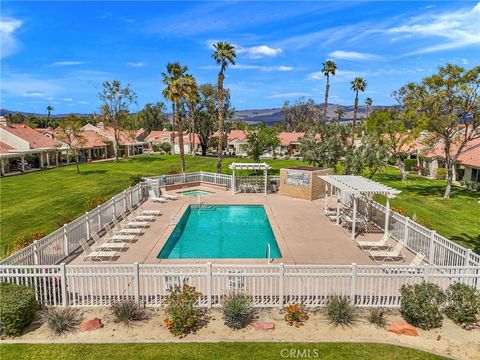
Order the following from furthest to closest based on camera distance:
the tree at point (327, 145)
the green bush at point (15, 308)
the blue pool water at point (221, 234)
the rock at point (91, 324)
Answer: the tree at point (327, 145)
the blue pool water at point (221, 234)
the rock at point (91, 324)
the green bush at point (15, 308)

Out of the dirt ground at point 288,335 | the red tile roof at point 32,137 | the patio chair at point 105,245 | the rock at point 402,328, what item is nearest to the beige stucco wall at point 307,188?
the patio chair at point 105,245

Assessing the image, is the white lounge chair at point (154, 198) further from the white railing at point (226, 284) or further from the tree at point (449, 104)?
the tree at point (449, 104)

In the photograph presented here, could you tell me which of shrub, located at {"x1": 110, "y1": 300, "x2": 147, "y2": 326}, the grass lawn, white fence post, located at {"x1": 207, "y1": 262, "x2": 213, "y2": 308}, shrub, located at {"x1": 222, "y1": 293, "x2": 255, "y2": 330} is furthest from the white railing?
the grass lawn

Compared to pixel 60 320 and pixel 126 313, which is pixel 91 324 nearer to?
pixel 60 320

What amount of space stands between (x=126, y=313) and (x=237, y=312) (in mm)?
2896

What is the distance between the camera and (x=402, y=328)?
8.62 m

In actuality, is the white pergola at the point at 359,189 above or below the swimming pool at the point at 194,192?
above

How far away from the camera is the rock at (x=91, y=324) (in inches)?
340

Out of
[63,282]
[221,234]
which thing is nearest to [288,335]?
[63,282]

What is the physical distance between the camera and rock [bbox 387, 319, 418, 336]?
8552mm

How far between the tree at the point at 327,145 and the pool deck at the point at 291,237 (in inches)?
277

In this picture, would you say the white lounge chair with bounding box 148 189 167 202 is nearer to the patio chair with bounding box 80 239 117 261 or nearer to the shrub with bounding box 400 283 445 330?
the patio chair with bounding box 80 239 117 261

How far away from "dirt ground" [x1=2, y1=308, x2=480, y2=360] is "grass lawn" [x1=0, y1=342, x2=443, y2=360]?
236 millimetres

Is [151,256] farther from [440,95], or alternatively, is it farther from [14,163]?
[14,163]
